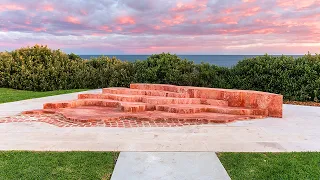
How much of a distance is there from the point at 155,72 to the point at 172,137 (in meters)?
6.18

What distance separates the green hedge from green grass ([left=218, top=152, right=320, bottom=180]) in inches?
233

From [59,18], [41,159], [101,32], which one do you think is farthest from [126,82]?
[41,159]

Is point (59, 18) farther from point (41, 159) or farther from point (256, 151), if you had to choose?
point (256, 151)

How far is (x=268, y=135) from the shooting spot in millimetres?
5004

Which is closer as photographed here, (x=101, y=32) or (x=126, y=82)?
(x=126, y=82)

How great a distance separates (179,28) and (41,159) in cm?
1340

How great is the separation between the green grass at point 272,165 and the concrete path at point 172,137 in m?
0.28

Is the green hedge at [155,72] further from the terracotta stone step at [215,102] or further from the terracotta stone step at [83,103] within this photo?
the terracotta stone step at [83,103]

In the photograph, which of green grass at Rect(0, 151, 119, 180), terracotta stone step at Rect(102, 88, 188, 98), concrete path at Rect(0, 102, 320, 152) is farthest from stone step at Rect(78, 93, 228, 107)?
green grass at Rect(0, 151, 119, 180)

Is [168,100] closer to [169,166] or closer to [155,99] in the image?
[155,99]

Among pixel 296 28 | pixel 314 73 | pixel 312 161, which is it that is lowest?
pixel 312 161

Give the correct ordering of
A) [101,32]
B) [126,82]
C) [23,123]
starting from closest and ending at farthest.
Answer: [23,123], [126,82], [101,32]

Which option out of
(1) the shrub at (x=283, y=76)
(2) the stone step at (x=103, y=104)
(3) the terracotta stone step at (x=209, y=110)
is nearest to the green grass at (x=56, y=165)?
(2) the stone step at (x=103, y=104)

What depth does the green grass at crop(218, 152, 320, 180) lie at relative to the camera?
10.7ft
